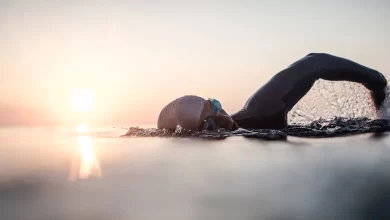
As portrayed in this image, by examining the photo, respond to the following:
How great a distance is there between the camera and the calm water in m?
2.12

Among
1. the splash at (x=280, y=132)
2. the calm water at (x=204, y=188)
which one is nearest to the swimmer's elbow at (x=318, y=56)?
the splash at (x=280, y=132)

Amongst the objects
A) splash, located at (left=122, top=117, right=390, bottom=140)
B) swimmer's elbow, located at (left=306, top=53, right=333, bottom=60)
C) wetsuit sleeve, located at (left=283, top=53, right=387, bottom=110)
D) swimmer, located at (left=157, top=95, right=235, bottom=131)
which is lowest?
splash, located at (left=122, top=117, right=390, bottom=140)

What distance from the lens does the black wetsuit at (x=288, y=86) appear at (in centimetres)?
1045

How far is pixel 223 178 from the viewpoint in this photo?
9.44 feet

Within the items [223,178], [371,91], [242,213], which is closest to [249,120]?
[371,91]

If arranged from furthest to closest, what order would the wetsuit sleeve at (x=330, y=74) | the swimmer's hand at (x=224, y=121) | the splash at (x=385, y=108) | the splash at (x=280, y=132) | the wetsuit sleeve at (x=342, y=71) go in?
1. the splash at (x=385, y=108)
2. the wetsuit sleeve at (x=342, y=71)
3. the wetsuit sleeve at (x=330, y=74)
4. the swimmer's hand at (x=224, y=121)
5. the splash at (x=280, y=132)

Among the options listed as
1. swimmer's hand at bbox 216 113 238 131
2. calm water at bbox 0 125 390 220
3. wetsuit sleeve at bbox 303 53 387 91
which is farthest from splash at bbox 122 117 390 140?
calm water at bbox 0 125 390 220

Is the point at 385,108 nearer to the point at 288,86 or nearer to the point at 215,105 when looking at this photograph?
the point at 288,86

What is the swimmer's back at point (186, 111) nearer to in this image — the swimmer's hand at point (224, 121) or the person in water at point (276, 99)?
the person in water at point (276, 99)

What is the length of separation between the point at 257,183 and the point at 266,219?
0.65 m

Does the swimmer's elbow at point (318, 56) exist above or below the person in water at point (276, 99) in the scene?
above

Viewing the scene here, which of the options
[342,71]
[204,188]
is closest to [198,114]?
[342,71]

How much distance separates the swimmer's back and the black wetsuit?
5.74 feet

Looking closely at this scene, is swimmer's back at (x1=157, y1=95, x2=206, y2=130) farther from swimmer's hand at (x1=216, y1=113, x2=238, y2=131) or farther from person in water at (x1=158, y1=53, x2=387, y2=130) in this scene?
swimmer's hand at (x1=216, y1=113, x2=238, y2=131)
